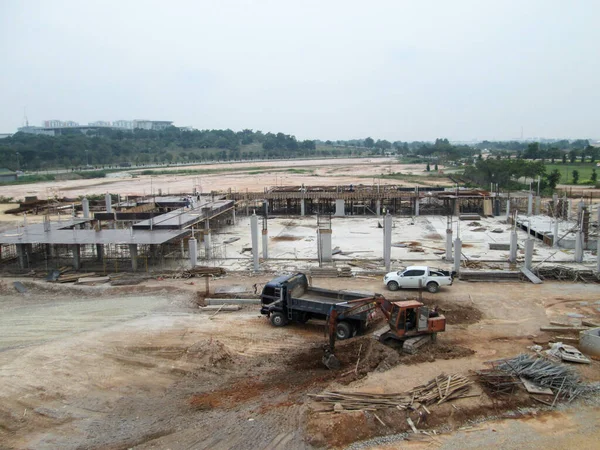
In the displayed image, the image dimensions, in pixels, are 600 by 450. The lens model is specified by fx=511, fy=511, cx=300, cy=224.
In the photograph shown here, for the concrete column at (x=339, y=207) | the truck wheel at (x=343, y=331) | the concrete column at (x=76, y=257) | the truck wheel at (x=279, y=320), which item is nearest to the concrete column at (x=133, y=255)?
the concrete column at (x=76, y=257)

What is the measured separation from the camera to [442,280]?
2242 centimetres

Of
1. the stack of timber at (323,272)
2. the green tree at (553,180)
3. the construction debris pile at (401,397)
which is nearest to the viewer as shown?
the construction debris pile at (401,397)

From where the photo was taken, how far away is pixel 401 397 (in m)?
12.4

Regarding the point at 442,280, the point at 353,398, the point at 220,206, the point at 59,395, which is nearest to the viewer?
the point at 353,398

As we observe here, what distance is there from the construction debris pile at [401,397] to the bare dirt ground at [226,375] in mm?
288

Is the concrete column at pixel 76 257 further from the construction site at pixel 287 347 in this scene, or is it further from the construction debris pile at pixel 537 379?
the construction debris pile at pixel 537 379

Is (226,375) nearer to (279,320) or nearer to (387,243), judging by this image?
(279,320)

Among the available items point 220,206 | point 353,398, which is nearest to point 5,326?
point 353,398

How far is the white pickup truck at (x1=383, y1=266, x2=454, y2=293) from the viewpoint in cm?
2244

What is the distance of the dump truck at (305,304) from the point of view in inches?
666

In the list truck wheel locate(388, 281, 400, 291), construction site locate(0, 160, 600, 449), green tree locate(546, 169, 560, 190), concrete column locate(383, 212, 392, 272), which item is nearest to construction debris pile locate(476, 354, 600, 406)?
construction site locate(0, 160, 600, 449)

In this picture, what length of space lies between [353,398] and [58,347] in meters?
10.0

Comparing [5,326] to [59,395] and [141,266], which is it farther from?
[141,266]

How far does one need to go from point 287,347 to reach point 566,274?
51.0 feet
